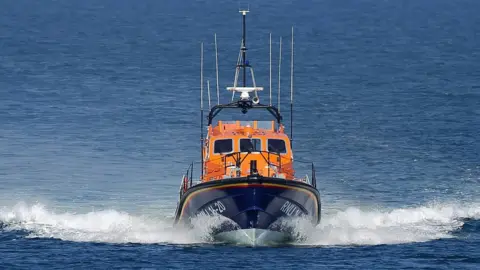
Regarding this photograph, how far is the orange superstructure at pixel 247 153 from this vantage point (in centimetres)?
4775

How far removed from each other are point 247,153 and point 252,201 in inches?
110

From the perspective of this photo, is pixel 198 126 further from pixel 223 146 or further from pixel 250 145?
pixel 250 145

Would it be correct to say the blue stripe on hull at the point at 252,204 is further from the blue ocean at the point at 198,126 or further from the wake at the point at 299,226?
the blue ocean at the point at 198,126

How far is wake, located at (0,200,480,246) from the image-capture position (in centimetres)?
4794

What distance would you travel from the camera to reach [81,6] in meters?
125

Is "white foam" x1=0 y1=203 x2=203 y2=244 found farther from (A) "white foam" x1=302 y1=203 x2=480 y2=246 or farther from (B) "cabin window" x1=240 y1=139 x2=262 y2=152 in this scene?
(A) "white foam" x1=302 y1=203 x2=480 y2=246

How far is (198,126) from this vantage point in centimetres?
7231

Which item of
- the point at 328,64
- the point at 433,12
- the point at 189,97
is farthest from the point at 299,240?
the point at 433,12

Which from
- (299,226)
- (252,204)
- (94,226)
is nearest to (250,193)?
(252,204)

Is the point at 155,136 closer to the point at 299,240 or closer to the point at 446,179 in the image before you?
the point at 446,179

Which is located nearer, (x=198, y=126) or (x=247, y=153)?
(x=247, y=153)

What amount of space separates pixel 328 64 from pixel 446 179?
34003 millimetres

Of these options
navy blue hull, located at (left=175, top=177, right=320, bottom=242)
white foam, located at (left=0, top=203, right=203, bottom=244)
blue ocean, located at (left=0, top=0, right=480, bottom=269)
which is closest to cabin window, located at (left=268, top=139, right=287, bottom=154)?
navy blue hull, located at (left=175, top=177, right=320, bottom=242)

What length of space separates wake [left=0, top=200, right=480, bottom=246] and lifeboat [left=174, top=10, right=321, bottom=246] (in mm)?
458
